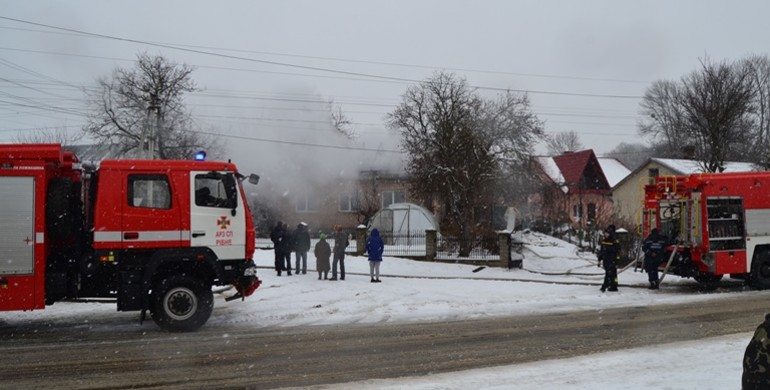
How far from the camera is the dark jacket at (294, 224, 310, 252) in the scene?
62.5 feet

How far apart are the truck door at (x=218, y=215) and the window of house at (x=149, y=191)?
427 millimetres

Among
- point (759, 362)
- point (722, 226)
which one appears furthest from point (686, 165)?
point (759, 362)

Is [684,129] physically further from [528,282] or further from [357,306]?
[357,306]

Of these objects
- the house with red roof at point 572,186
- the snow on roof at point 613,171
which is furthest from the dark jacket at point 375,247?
the snow on roof at point 613,171

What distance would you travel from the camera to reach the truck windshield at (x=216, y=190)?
440 inches

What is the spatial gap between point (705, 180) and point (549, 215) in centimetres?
2432

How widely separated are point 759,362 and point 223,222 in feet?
29.4

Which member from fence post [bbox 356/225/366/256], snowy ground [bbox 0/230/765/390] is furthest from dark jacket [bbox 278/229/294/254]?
fence post [bbox 356/225/366/256]

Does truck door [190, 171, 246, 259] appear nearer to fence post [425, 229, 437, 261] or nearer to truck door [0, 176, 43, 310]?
truck door [0, 176, 43, 310]

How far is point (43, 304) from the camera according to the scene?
34.3ft

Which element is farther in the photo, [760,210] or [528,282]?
[528,282]

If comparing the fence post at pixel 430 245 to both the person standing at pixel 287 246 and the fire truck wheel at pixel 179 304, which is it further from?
the fire truck wheel at pixel 179 304

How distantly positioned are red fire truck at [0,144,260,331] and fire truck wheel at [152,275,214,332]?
0.06 feet

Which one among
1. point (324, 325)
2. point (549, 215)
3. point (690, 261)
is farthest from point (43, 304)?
point (549, 215)
